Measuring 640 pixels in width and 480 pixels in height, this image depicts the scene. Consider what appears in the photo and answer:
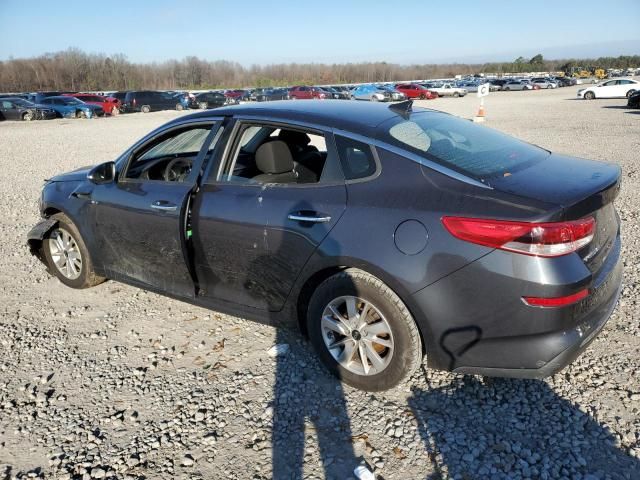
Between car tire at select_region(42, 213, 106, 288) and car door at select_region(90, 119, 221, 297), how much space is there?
307 millimetres

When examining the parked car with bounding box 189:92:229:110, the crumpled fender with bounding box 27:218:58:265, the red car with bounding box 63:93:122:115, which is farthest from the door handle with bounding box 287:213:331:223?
the parked car with bounding box 189:92:229:110

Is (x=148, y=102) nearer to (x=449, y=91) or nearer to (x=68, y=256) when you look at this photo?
(x=449, y=91)

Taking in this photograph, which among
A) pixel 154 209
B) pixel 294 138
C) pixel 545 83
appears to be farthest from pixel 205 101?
pixel 545 83

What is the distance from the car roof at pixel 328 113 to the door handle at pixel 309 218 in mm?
573

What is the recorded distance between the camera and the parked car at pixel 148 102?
38.5 meters

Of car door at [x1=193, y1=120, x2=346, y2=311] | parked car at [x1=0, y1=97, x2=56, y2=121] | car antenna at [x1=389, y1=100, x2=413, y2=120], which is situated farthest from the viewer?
parked car at [x1=0, y1=97, x2=56, y2=121]

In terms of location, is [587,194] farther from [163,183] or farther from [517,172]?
[163,183]

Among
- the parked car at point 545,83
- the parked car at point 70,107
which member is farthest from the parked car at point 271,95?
the parked car at point 545,83

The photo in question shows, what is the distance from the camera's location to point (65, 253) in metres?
4.73

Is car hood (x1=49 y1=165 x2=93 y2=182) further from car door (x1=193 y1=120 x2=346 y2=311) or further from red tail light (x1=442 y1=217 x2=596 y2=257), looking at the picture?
red tail light (x1=442 y1=217 x2=596 y2=257)

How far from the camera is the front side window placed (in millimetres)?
3946

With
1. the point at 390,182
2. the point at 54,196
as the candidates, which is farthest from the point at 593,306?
the point at 54,196

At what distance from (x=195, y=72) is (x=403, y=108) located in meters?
108

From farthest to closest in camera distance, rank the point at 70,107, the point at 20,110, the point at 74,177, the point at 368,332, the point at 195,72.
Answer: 1. the point at 195,72
2. the point at 70,107
3. the point at 20,110
4. the point at 74,177
5. the point at 368,332
